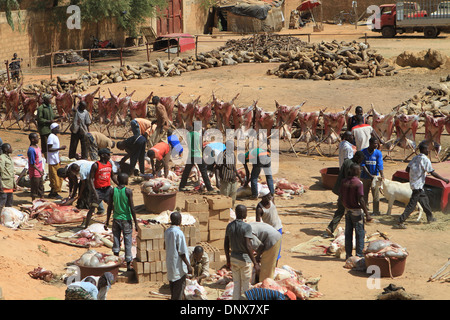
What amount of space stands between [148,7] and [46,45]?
16.7 feet

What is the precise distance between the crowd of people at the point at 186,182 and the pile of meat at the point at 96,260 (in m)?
0.22

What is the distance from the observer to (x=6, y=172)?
Result: 11062 millimetres

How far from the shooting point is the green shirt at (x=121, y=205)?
9328 mm

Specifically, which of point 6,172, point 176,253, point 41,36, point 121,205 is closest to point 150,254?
point 121,205

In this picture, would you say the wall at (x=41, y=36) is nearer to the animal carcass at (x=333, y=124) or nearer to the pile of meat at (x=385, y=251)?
the animal carcass at (x=333, y=124)

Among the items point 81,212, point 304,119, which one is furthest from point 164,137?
point 81,212

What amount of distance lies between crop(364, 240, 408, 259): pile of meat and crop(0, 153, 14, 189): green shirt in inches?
230

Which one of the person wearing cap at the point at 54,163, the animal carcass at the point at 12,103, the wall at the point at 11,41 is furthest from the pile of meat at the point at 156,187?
the wall at the point at 11,41

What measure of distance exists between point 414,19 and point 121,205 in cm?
2921

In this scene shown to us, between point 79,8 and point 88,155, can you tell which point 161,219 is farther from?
point 79,8

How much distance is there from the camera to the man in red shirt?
9.61 metres

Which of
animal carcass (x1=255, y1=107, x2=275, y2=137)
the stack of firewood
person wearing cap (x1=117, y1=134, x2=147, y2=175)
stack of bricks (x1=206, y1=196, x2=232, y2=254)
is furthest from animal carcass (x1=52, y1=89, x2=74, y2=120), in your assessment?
the stack of firewood

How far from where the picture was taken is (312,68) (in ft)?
84.5

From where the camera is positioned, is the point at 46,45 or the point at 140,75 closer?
the point at 140,75
